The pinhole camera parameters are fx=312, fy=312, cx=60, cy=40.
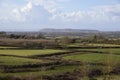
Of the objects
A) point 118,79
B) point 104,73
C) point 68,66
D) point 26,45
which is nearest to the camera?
point 118,79

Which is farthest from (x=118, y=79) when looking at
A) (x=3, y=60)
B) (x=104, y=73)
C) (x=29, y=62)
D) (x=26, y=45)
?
(x=26, y=45)

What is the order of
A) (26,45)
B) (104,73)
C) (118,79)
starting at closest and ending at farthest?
(118,79) → (104,73) → (26,45)

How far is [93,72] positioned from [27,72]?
8527 millimetres

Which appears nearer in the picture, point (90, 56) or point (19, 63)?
point (19, 63)

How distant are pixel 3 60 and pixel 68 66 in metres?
9.64

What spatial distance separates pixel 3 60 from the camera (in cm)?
4612

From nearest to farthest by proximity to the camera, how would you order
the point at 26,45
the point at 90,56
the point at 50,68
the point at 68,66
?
the point at 50,68 → the point at 68,66 → the point at 90,56 → the point at 26,45

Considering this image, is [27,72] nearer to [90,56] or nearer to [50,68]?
[50,68]

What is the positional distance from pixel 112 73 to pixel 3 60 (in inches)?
636

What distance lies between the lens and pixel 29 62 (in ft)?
148

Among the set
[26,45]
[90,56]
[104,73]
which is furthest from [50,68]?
[26,45]

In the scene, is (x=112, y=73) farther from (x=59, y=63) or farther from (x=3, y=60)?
(x=3, y=60)

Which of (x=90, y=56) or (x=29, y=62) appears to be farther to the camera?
(x=90, y=56)

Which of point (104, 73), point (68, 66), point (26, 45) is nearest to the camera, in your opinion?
point (104, 73)
